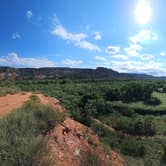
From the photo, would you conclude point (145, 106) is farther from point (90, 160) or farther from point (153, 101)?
point (90, 160)

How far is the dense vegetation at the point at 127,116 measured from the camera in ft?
72.5

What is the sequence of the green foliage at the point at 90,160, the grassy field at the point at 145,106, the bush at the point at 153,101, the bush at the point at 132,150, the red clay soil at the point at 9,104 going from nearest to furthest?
the green foliage at the point at 90,160, the red clay soil at the point at 9,104, the bush at the point at 132,150, the grassy field at the point at 145,106, the bush at the point at 153,101

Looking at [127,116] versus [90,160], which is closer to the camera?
[90,160]

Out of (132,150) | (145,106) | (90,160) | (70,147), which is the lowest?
(145,106)

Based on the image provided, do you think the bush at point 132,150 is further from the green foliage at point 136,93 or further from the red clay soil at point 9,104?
the green foliage at point 136,93

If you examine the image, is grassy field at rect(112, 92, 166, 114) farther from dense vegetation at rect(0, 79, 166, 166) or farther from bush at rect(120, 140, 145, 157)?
bush at rect(120, 140, 145, 157)

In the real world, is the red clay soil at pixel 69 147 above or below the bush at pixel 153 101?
above

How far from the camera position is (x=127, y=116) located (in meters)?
46.3

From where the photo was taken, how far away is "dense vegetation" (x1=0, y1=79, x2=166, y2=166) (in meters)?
22.1

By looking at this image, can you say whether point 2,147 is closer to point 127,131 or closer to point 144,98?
point 127,131

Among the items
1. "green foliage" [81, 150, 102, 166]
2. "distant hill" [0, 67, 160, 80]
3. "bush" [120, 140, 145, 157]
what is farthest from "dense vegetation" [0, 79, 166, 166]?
"distant hill" [0, 67, 160, 80]

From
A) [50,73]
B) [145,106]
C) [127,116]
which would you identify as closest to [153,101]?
[145,106]

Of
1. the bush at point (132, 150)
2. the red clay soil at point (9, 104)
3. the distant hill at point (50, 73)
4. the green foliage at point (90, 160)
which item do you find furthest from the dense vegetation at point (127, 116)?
the distant hill at point (50, 73)

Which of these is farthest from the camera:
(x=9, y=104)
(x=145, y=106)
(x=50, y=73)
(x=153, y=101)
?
(x=50, y=73)
